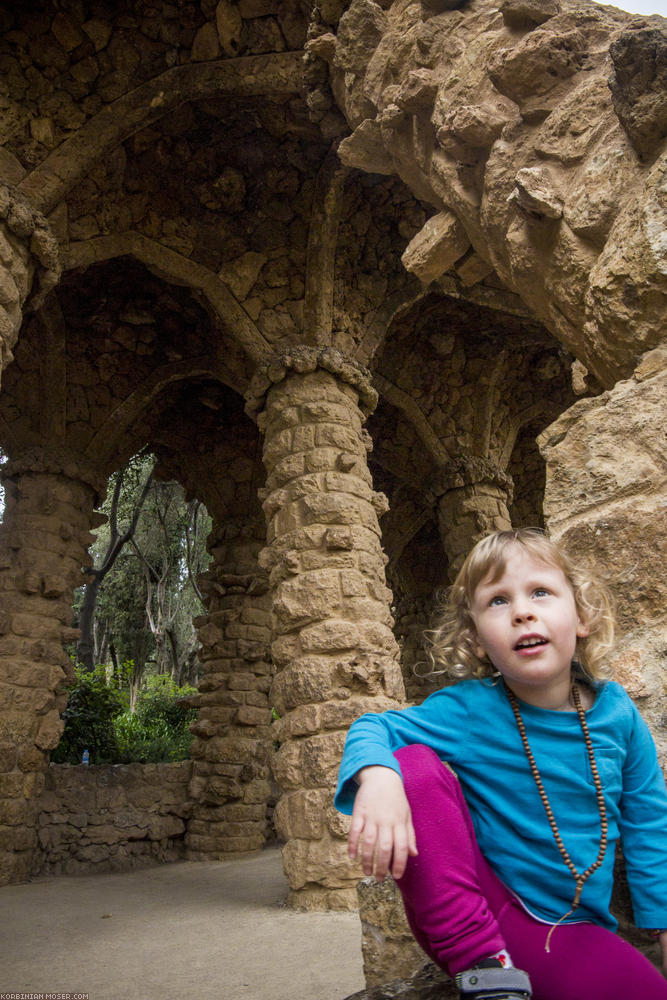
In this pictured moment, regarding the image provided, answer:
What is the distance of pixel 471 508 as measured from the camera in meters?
8.39

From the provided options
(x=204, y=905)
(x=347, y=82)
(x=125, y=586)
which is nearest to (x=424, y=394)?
(x=347, y=82)

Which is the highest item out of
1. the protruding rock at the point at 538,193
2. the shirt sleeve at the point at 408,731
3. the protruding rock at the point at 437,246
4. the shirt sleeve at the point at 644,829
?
the protruding rock at the point at 437,246

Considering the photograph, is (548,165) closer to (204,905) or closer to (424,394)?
(204,905)

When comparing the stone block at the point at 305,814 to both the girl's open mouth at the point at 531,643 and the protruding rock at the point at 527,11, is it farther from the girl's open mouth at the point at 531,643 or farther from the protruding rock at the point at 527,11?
the protruding rock at the point at 527,11

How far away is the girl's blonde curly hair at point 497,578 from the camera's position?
137 centimetres

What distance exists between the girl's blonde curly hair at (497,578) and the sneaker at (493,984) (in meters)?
Result: 0.51

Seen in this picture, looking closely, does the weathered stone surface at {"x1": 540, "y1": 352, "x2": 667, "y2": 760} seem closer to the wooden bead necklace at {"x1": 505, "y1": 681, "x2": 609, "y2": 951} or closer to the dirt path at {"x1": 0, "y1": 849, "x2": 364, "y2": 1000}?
the wooden bead necklace at {"x1": 505, "y1": 681, "x2": 609, "y2": 951}

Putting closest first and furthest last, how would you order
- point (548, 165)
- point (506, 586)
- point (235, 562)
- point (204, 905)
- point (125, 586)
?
point (506, 586), point (548, 165), point (204, 905), point (235, 562), point (125, 586)

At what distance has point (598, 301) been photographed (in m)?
1.92

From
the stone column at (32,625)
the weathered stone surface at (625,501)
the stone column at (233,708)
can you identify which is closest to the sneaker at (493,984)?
the weathered stone surface at (625,501)

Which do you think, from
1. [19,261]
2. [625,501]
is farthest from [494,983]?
[19,261]

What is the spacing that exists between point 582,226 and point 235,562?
718 cm

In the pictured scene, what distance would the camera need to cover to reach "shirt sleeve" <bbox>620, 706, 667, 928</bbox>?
1214 mm

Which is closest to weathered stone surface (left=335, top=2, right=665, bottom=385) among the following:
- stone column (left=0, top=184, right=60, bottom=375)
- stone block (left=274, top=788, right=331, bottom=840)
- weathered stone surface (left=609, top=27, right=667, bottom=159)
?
weathered stone surface (left=609, top=27, right=667, bottom=159)
